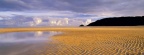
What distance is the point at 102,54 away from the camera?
7965mm

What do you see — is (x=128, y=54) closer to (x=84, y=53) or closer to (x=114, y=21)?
(x=84, y=53)

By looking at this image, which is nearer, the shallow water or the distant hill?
the shallow water

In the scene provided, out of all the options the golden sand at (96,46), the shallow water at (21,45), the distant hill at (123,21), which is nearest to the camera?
the golden sand at (96,46)

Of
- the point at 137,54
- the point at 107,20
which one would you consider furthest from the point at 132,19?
the point at 137,54

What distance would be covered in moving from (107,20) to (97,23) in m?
11.9

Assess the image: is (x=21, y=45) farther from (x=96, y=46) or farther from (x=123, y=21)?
(x=123, y=21)

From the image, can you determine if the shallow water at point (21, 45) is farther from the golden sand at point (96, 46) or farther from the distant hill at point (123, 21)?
the distant hill at point (123, 21)

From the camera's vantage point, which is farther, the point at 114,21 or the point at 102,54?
the point at 114,21

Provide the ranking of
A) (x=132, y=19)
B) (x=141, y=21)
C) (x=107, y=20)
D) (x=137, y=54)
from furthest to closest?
(x=107, y=20), (x=132, y=19), (x=141, y=21), (x=137, y=54)

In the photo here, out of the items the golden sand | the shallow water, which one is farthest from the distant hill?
the shallow water

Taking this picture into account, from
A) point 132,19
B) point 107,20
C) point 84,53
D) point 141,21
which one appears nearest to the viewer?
point 84,53

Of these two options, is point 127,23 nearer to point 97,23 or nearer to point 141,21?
point 141,21

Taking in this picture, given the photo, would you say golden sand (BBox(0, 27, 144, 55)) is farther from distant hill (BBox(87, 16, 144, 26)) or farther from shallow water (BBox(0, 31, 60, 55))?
distant hill (BBox(87, 16, 144, 26))

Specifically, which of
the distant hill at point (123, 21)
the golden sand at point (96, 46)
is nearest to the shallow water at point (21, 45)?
the golden sand at point (96, 46)
